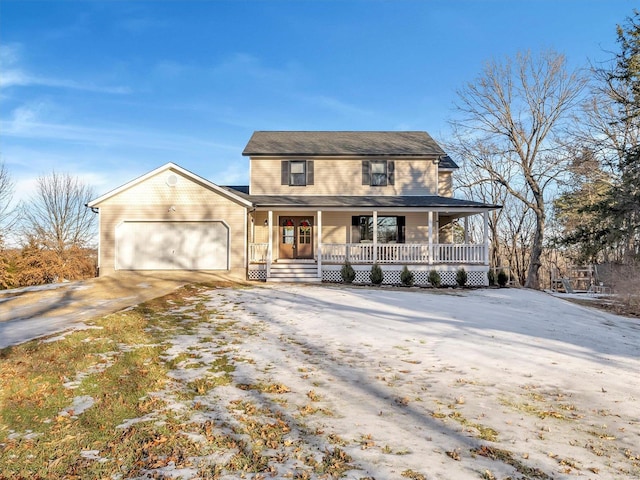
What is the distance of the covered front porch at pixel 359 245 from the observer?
16375 millimetres

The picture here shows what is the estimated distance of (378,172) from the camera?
1869 centimetres

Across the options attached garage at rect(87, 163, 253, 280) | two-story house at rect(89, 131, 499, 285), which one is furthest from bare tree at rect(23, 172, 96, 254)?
two-story house at rect(89, 131, 499, 285)

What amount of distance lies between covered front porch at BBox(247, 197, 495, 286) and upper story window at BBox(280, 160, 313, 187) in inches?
67.8

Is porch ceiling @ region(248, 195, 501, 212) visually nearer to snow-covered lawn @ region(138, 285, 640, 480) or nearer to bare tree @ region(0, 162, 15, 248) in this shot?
snow-covered lawn @ region(138, 285, 640, 480)

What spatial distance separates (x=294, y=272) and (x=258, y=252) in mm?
2093

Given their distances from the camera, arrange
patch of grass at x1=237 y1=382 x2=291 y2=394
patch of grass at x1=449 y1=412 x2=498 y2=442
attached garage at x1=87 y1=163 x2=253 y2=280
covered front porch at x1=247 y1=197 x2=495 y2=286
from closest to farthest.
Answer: patch of grass at x1=449 y1=412 x2=498 y2=442
patch of grass at x1=237 y1=382 x2=291 y2=394
attached garage at x1=87 y1=163 x2=253 y2=280
covered front porch at x1=247 y1=197 x2=495 y2=286

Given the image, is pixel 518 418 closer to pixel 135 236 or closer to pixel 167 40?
pixel 135 236

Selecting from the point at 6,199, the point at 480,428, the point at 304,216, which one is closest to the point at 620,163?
the point at 304,216

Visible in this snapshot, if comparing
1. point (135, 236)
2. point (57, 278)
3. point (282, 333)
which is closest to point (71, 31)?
point (135, 236)

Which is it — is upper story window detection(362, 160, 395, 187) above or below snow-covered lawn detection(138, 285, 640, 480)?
above

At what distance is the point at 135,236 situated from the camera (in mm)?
15922

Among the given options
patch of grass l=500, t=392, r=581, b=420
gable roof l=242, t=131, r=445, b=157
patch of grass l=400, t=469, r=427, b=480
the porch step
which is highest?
gable roof l=242, t=131, r=445, b=157

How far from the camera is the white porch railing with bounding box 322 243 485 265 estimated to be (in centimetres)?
1672

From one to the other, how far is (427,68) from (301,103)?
851 cm
